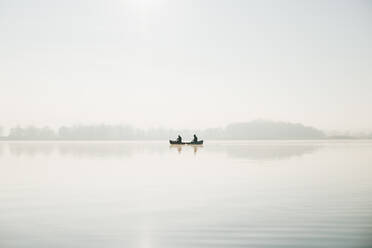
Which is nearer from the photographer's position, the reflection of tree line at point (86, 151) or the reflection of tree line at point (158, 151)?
the reflection of tree line at point (158, 151)

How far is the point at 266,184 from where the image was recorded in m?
25.9

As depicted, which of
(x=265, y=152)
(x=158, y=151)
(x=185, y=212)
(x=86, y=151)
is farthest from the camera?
(x=158, y=151)

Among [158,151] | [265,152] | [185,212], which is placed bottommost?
[158,151]

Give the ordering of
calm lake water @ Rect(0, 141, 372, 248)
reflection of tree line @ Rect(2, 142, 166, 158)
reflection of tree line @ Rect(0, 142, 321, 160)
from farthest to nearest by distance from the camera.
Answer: reflection of tree line @ Rect(2, 142, 166, 158)
reflection of tree line @ Rect(0, 142, 321, 160)
calm lake water @ Rect(0, 141, 372, 248)

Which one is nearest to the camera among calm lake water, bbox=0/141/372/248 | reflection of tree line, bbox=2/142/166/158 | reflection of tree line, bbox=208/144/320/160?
calm lake water, bbox=0/141/372/248

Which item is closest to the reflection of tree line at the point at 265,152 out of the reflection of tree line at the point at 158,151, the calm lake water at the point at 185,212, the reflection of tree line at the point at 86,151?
the reflection of tree line at the point at 158,151

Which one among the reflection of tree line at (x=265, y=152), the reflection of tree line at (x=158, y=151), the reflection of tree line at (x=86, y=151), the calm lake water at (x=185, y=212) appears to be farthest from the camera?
the reflection of tree line at (x=86, y=151)

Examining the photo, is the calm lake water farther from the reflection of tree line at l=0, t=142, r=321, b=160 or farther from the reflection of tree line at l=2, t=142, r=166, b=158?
the reflection of tree line at l=2, t=142, r=166, b=158

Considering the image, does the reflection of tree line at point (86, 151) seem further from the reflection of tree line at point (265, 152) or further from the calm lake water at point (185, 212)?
the calm lake water at point (185, 212)

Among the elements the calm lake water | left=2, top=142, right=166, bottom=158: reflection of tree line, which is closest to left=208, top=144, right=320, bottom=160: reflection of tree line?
left=2, top=142, right=166, bottom=158: reflection of tree line

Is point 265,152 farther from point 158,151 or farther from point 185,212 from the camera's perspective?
point 185,212

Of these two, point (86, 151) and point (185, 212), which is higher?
point (185, 212)

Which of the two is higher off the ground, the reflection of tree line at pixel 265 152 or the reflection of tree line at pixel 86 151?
the reflection of tree line at pixel 265 152

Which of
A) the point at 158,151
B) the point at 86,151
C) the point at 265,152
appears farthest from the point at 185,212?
the point at 86,151
